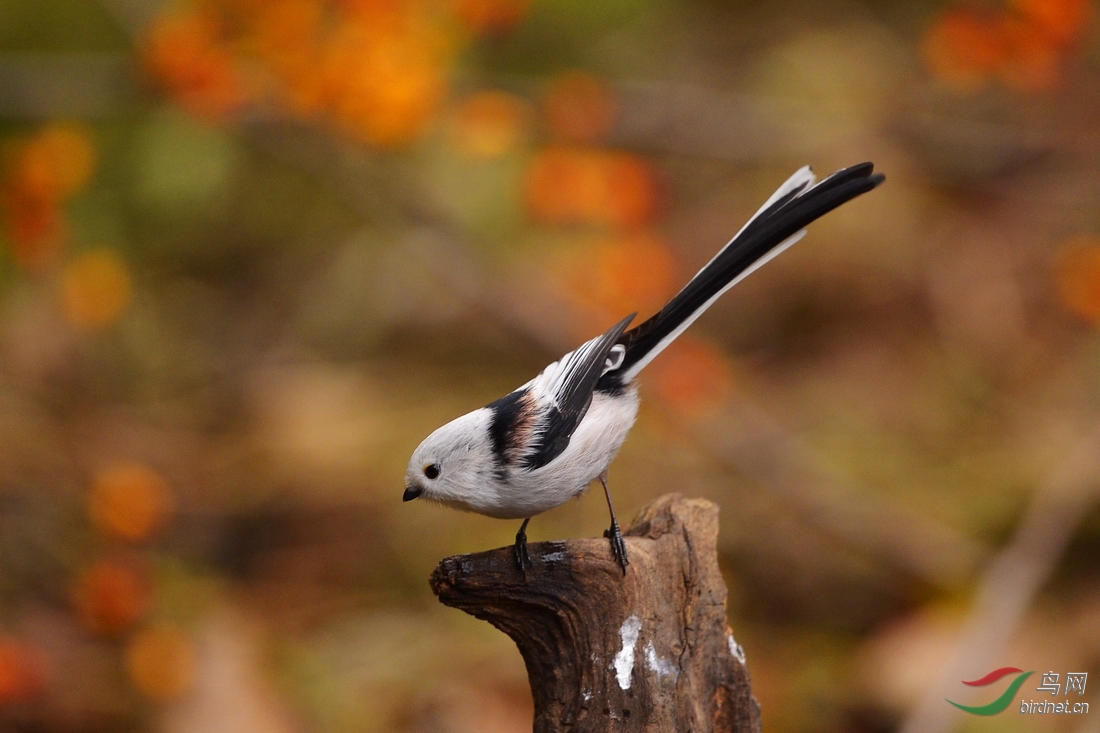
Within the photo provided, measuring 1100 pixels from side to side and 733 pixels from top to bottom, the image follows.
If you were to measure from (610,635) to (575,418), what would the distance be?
631 millimetres

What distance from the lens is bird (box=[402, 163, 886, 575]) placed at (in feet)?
8.38

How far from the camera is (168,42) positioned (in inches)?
201

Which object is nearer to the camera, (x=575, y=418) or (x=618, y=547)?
(x=618, y=547)

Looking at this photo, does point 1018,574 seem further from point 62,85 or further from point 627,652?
point 62,85

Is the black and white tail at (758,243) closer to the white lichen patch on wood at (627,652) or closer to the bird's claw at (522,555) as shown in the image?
the bird's claw at (522,555)

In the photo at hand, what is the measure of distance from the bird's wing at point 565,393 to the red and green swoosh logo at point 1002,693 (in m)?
2.38

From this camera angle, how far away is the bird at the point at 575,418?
8.38 ft

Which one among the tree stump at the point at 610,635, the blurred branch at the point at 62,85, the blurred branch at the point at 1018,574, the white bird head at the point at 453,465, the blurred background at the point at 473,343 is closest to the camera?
the tree stump at the point at 610,635

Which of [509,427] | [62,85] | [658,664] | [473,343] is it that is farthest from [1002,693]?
[62,85]

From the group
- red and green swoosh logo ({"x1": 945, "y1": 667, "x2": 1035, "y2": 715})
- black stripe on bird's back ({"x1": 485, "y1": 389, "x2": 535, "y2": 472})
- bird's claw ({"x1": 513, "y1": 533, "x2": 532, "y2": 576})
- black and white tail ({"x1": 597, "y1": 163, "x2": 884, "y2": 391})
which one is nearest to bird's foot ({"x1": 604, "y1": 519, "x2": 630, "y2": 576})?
bird's claw ({"x1": 513, "y1": 533, "x2": 532, "y2": 576})

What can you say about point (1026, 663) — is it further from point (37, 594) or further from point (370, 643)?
point (37, 594)

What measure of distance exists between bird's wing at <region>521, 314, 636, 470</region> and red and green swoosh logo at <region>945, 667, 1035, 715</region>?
2.38m

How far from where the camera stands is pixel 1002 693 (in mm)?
4098

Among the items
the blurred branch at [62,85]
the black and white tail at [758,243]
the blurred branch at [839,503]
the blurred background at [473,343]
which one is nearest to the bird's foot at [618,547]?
the black and white tail at [758,243]
